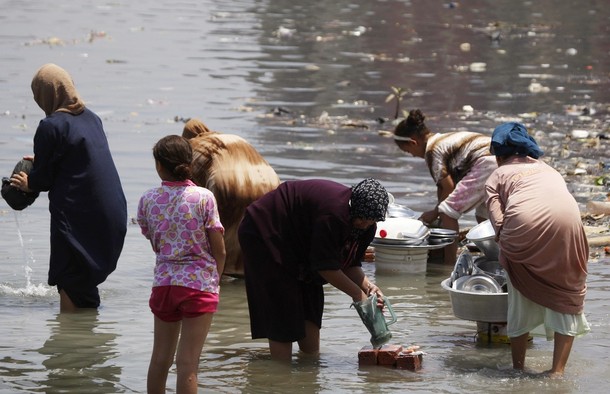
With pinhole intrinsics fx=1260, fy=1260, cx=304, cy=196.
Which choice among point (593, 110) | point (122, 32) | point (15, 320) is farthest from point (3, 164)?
point (122, 32)

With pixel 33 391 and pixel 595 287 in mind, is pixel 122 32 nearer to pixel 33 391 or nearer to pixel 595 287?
pixel 595 287

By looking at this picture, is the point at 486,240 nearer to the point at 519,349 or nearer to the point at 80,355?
the point at 519,349

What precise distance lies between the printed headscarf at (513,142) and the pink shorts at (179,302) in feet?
6.13

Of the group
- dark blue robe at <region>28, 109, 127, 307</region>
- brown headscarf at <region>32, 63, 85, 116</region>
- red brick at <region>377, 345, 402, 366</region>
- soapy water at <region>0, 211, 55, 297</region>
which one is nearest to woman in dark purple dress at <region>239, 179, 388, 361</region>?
red brick at <region>377, 345, 402, 366</region>

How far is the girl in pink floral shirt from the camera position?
18.6ft

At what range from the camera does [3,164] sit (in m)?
12.8

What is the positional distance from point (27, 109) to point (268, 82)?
4.45 meters

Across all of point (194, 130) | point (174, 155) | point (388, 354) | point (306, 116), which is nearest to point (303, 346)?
point (388, 354)

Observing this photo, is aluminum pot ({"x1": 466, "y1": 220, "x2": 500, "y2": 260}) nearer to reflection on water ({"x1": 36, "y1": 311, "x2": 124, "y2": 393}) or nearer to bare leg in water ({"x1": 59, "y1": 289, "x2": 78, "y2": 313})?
reflection on water ({"x1": 36, "y1": 311, "x2": 124, "y2": 393})

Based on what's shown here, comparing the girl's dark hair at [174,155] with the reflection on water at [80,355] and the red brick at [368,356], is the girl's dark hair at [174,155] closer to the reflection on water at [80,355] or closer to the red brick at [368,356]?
the reflection on water at [80,355]

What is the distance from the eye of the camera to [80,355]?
23.0ft

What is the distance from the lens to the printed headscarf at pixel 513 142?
6633 millimetres

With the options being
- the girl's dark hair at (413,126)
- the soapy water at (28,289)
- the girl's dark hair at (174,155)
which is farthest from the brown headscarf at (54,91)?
the girl's dark hair at (413,126)

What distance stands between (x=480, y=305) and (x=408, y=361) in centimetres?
51
